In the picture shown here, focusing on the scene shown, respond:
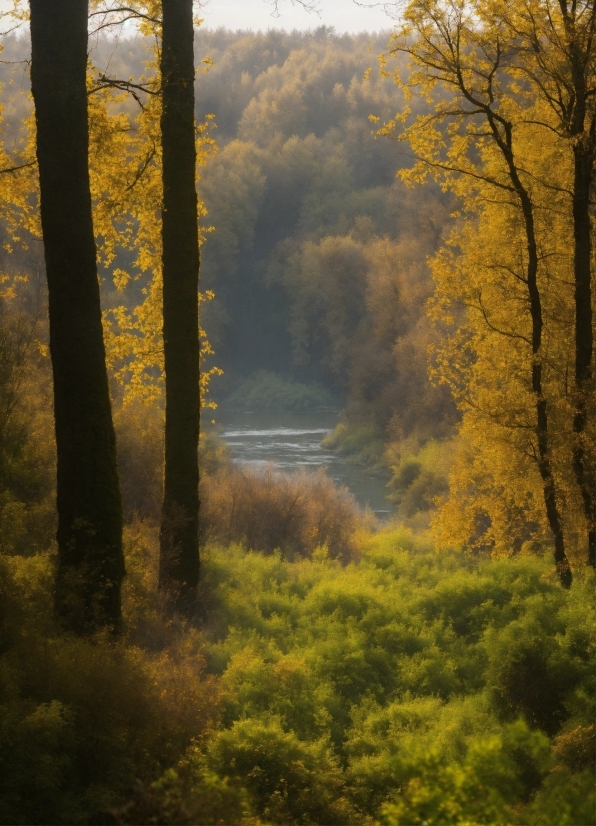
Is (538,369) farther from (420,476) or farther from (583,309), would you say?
(420,476)

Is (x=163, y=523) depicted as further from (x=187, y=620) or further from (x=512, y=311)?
(x=512, y=311)

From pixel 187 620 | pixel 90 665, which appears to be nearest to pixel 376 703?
pixel 187 620

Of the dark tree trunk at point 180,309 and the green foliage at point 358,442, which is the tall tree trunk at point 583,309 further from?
the green foliage at point 358,442

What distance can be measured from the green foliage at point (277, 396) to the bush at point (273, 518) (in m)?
33.3

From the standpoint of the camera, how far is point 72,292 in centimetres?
567

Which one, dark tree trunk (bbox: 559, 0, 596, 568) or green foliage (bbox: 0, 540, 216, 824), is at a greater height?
dark tree trunk (bbox: 559, 0, 596, 568)

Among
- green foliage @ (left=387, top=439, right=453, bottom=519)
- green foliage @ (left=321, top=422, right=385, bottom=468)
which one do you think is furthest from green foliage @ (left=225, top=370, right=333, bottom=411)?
green foliage @ (left=387, top=439, right=453, bottom=519)

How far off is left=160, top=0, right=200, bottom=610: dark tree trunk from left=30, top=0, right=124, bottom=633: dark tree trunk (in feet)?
8.73

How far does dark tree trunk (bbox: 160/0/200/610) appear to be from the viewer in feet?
27.4

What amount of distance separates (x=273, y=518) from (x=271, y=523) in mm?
133

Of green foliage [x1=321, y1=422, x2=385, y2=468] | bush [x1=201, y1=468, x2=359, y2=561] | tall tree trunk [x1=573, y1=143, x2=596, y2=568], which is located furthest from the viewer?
green foliage [x1=321, y1=422, x2=385, y2=468]

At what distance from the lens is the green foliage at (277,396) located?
51.5m

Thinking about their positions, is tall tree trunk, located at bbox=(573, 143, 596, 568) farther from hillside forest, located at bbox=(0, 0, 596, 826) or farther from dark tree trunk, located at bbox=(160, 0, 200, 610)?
dark tree trunk, located at bbox=(160, 0, 200, 610)

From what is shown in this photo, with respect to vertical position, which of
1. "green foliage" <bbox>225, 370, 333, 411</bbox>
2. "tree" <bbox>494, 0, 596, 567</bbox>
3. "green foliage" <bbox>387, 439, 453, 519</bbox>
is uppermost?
"tree" <bbox>494, 0, 596, 567</bbox>
